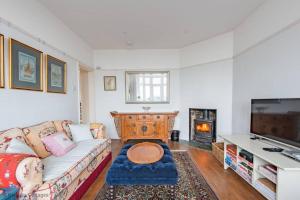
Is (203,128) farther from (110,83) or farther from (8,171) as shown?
(8,171)

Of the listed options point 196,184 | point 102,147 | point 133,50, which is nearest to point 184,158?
point 196,184

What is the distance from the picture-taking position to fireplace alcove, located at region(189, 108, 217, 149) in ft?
12.7

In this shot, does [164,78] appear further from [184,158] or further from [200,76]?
[184,158]

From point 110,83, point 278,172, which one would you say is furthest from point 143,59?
point 278,172

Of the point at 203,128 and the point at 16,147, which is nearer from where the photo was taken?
the point at 16,147

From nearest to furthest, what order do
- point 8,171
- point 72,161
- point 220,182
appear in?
point 8,171
point 72,161
point 220,182

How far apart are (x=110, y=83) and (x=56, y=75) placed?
2032mm

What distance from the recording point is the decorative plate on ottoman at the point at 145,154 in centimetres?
205

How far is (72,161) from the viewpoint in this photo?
198cm

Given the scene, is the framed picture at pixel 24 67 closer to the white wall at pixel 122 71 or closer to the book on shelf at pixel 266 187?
the white wall at pixel 122 71

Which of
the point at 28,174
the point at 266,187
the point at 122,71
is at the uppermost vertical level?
the point at 122,71

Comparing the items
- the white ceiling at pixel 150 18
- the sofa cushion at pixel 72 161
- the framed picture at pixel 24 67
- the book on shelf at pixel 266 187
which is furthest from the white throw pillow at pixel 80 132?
the book on shelf at pixel 266 187

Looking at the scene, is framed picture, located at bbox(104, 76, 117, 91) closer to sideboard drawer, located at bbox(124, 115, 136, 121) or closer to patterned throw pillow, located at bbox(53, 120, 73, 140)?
sideboard drawer, located at bbox(124, 115, 136, 121)

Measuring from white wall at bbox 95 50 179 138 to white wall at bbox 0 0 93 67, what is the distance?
3.66ft
